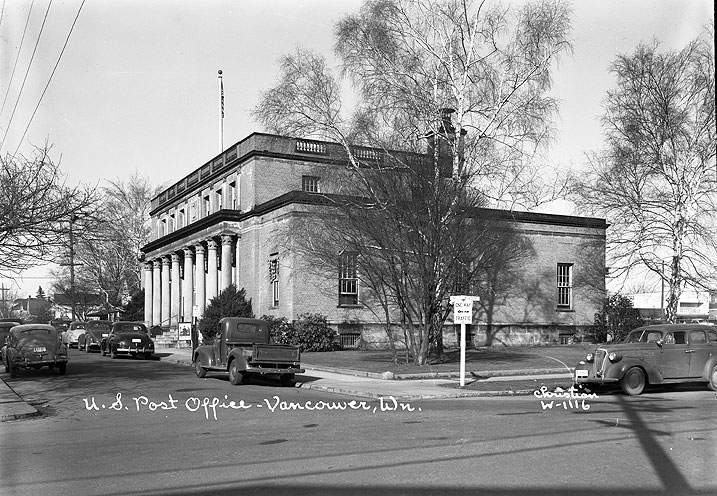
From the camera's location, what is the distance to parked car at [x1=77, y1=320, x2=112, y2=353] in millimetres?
41156

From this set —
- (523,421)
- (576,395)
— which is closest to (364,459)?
(523,421)

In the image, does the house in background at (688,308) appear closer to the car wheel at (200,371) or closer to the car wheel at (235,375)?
the car wheel at (200,371)

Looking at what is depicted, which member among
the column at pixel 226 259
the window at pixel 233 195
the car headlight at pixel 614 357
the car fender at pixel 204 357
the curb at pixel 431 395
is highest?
the window at pixel 233 195

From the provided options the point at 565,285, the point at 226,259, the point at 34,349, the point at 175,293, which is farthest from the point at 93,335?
the point at 565,285

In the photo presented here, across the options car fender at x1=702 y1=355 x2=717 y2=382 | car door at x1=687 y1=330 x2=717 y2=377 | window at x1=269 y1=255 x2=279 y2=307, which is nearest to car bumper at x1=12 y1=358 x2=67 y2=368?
window at x1=269 y1=255 x2=279 y2=307

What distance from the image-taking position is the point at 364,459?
948cm

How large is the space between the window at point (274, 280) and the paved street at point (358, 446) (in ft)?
76.1

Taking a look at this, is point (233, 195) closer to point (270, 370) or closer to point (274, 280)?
point (274, 280)

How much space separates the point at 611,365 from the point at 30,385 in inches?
627

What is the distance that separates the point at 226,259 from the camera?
4622 cm

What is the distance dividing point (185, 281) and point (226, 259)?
8.88 metres

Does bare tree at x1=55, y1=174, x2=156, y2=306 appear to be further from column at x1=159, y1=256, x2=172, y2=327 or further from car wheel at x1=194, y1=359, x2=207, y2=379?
car wheel at x1=194, y1=359, x2=207, y2=379

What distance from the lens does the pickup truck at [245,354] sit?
20984 mm

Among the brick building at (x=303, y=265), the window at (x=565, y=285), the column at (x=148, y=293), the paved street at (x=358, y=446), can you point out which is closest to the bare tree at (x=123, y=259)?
the column at (x=148, y=293)
